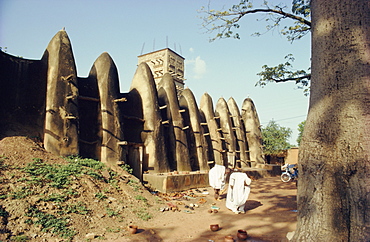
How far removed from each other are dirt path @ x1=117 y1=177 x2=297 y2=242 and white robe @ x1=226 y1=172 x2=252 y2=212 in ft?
0.83

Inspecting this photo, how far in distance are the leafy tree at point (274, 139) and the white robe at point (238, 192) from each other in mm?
21096

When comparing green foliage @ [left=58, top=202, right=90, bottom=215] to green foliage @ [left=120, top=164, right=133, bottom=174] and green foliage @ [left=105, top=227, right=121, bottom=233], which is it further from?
green foliage @ [left=120, top=164, right=133, bottom=174]

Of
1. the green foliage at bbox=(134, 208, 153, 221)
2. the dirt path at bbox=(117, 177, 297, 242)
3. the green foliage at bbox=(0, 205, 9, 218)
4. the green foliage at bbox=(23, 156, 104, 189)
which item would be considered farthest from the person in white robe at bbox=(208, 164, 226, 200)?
the green foliage at bbox=(0, 205, 9, 218)

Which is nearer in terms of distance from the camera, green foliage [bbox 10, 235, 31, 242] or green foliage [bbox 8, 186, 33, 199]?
green foliage [bbox 10, 235, 31, 242]

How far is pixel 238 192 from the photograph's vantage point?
25.1 ft

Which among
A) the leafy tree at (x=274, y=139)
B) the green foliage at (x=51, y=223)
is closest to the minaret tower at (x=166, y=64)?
the leafy tree at (x=274, y=139)

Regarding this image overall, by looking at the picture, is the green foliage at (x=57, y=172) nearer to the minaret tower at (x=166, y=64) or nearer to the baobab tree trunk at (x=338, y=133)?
the baobab tree trunk at (x=338, y=133)

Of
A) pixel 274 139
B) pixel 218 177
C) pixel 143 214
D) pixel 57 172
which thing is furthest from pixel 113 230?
pixel 274 139

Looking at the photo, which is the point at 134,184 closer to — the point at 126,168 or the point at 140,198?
the point at 140,198

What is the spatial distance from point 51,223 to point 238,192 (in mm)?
4949

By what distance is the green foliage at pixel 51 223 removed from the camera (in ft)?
15.7

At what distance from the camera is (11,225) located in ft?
15.0

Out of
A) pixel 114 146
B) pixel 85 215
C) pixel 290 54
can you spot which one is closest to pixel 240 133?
pixel 290 54

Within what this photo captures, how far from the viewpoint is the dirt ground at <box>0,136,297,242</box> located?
4.93 m
